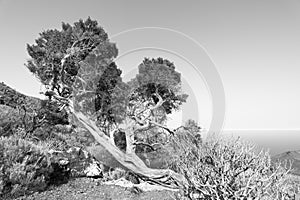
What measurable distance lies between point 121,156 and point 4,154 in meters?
4.10

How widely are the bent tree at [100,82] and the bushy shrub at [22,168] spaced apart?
305cm

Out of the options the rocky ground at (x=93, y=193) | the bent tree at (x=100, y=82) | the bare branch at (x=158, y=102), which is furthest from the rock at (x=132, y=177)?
the bare branch at (x=158, y=102)

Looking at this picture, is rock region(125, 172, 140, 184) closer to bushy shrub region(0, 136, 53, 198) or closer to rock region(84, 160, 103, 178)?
rock region(84, 160, 103, 178)

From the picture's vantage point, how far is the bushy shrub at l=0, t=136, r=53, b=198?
4.18 metres

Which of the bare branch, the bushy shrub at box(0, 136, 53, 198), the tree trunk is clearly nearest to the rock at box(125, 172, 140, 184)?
the tree trunk

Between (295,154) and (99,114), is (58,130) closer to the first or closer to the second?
(99,114)

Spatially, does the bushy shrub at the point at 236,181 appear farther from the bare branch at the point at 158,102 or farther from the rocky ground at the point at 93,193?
the bare branch at the point at 158,102

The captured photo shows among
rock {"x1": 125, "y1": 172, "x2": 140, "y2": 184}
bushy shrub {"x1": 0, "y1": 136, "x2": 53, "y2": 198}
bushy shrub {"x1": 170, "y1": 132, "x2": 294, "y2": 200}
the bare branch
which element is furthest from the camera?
the bare branch

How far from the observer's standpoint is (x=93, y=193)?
16.1 ft

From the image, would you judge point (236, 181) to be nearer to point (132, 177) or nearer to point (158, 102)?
point (132, 177)

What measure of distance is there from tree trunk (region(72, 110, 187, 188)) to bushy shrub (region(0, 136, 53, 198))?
8.81ft

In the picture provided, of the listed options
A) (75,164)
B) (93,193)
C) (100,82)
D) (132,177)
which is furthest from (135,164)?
(100,82)

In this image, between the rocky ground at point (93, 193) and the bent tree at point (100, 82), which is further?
the bent tree at point (100, 82)

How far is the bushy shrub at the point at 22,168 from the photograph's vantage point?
418 cm
